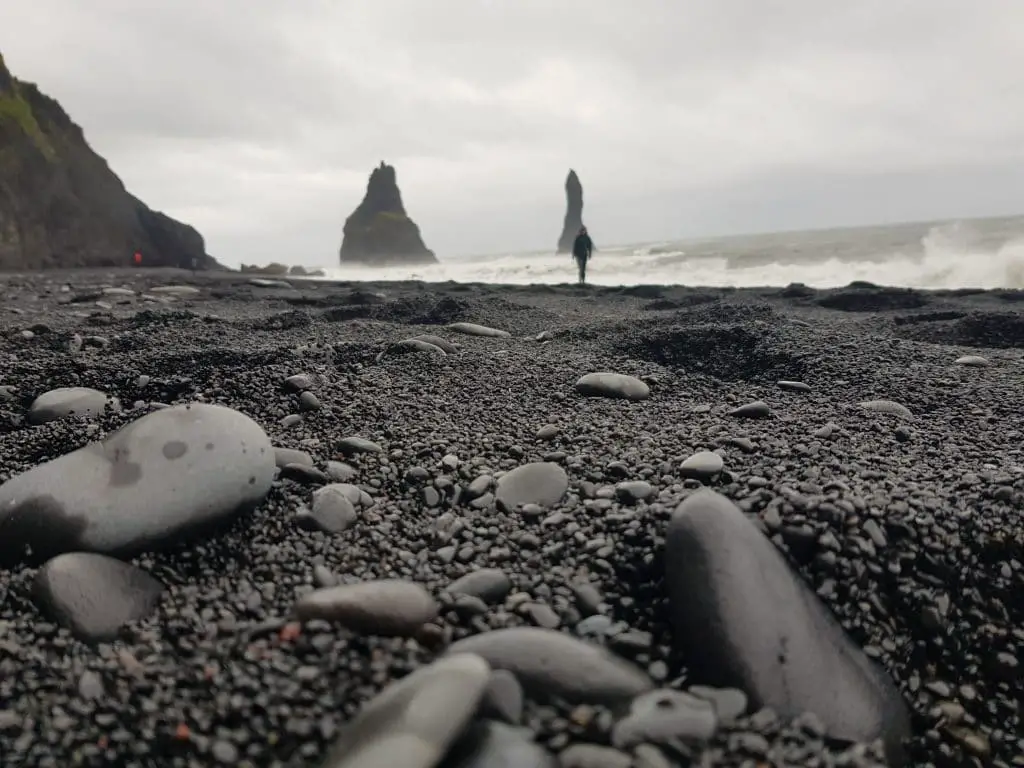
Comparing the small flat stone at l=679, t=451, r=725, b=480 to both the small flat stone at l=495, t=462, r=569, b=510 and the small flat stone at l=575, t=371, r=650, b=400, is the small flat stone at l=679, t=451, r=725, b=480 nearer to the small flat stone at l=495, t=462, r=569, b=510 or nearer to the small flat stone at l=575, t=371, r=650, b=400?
the small flat stone at l=495, t=462, r=569, b=510

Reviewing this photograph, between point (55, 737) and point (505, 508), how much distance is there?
3.00 ft

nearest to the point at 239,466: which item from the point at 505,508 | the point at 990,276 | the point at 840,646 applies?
the point at 505,508

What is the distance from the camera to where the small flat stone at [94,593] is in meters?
1.10

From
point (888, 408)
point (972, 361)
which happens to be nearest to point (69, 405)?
point (888, 408)

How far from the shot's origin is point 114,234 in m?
18.2

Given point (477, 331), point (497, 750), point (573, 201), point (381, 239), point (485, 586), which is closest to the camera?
point (497, 750)

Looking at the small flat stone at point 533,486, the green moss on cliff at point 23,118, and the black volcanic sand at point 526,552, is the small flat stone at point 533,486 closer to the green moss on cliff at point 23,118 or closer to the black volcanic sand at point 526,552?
the black volcanic sand at point 526,552

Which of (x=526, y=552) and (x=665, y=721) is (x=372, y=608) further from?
(x=665, y=721)

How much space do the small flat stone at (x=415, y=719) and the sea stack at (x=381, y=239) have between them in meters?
53.4

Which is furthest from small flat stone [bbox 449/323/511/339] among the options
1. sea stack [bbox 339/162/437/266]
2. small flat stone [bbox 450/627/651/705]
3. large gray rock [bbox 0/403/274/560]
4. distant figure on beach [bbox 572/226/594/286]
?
sea stack [bbox 339/162/437/266]

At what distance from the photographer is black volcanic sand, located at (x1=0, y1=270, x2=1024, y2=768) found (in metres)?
0.90

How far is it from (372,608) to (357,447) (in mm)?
840

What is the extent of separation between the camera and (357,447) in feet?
6.09

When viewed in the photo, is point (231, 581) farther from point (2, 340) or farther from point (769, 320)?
point (769, 320)
